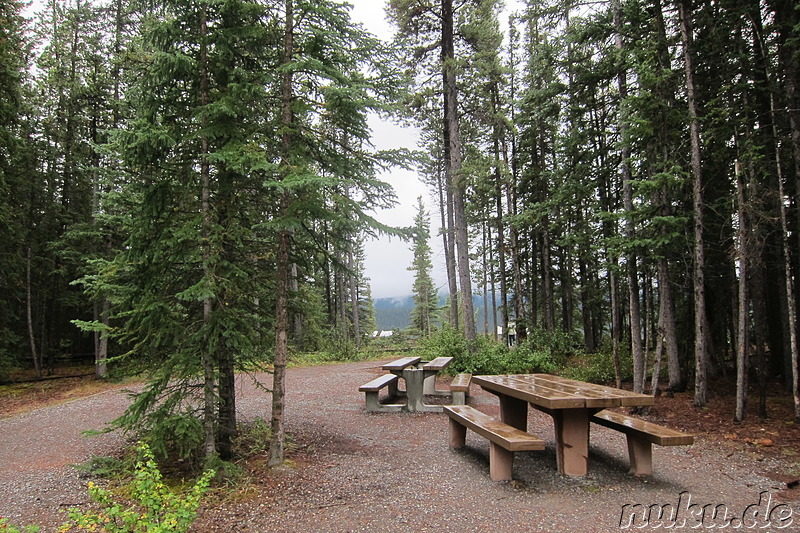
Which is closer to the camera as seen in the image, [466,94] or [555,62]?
[555,62]

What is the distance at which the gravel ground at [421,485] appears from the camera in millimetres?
3920

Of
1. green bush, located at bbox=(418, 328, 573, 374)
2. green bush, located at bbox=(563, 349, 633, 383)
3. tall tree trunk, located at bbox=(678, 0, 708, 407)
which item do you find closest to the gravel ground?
tall tree trunk, located at bbox=(678, 0, 708, 407)

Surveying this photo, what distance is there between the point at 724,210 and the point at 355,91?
27.2ft

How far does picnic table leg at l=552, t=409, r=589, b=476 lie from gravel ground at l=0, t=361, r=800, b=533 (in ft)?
0.51

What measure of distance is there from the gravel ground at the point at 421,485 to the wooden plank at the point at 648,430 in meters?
0.50

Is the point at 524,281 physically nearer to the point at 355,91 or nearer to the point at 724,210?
the point at 724,210

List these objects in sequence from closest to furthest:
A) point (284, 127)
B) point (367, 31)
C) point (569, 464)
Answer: point (569, 464)
point (284, 127)
point (367, 31)

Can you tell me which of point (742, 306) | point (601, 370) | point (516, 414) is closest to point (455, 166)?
point (601, 370)

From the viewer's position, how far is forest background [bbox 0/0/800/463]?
17.0 ft

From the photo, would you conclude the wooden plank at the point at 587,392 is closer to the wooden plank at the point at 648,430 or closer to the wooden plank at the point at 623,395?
the wooden plank at the point at 623,395

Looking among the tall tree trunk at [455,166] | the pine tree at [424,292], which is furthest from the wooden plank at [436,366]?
the pine tree at [424,292]

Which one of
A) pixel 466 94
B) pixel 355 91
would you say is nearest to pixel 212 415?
pixel 355 91

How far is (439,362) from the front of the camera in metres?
9.81

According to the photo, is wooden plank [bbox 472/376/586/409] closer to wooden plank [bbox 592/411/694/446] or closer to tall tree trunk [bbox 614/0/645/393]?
wooden plank [bbox 592/411/694/446]
